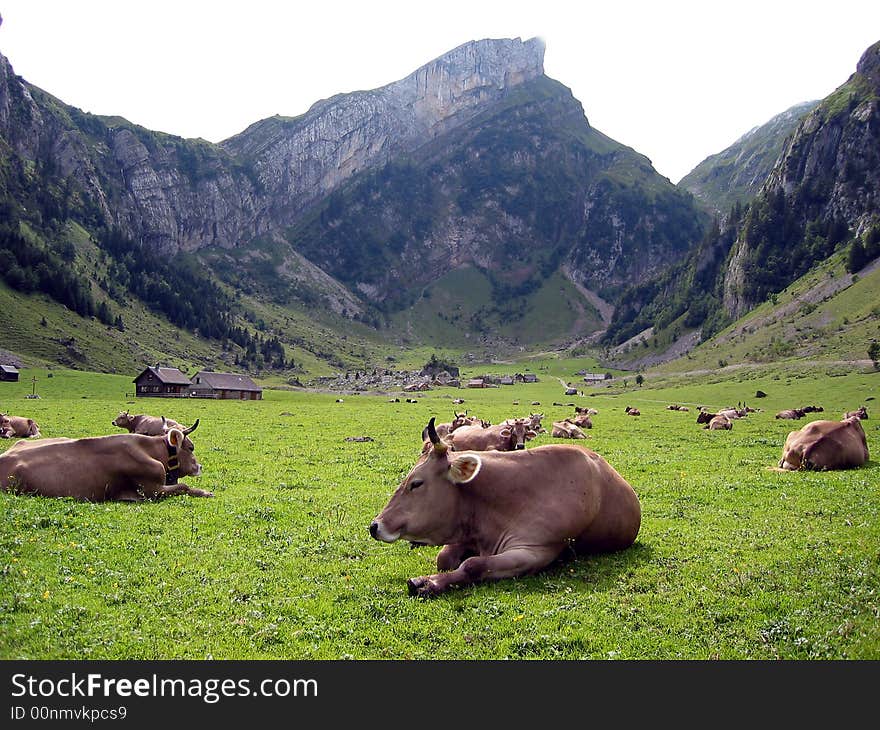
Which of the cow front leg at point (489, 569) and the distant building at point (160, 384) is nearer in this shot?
the cow front leg at point (489, 569)

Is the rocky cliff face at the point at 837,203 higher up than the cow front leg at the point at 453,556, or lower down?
higher up

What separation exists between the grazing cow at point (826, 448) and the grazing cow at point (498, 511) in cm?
1361

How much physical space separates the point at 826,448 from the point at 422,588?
1800cm

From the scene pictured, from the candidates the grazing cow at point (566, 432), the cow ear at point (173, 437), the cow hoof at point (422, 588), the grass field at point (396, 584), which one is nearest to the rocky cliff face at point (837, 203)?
the grazing cow at point (566, 432)

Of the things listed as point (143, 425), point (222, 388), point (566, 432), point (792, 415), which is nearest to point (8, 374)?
point (222, 388)

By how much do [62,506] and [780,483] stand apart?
66.2 ft

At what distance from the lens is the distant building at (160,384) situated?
303 ft

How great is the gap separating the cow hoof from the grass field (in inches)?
11.7

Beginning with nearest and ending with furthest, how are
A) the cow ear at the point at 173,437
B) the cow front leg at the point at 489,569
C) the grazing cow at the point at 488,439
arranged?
the cow front leg at the point at 489,569 → the cow ear at the point at 173,437 → the grazing cow at the point at 488,439

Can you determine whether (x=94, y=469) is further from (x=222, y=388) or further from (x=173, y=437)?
(x=222, y=388)

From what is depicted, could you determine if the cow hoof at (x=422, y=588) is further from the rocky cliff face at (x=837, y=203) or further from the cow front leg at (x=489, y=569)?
the rocky cliff face at (x=837, y=203)

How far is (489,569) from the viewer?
10.0 meters

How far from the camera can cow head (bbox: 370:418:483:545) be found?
10617 mm

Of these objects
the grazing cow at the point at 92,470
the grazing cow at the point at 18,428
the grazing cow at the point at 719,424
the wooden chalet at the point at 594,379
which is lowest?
the wooden chalet at the point at 594,379
